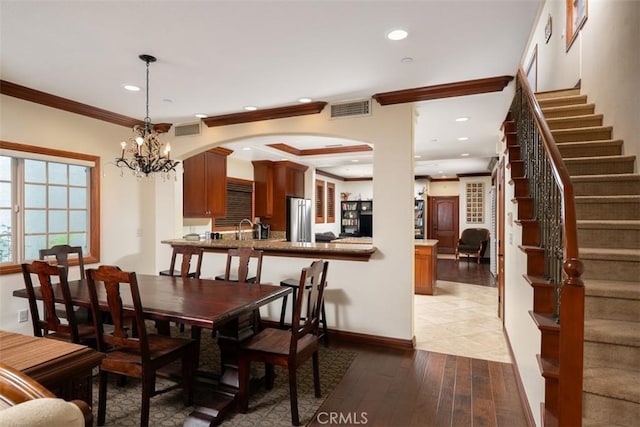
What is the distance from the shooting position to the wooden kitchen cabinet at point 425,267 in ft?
19.1

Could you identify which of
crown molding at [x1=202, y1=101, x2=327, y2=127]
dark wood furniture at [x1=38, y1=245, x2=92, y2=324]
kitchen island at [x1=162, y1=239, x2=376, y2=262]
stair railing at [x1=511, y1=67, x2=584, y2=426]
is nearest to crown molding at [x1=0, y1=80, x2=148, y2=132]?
crown molding at [x1=202, y1=101, x2=327, y2=127]

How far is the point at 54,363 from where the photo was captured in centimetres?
101

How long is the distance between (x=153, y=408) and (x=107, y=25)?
2.71m

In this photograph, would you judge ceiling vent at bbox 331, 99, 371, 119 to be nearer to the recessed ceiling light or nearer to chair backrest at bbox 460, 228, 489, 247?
the recessed ceiling light

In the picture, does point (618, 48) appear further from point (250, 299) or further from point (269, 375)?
point (269, 375)

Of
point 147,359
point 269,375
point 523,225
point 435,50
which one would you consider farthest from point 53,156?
point 523,225

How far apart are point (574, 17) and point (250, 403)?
15.7 ft

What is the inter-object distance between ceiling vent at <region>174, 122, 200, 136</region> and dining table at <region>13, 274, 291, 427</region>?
237 centimetres

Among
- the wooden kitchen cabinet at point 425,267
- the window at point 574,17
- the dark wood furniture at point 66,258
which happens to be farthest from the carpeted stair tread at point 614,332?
the wooden kitchen cabinet at point 425,267

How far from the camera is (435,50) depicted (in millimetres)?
2715

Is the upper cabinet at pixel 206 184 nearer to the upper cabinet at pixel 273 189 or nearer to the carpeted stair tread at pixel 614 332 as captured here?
the upper cabinet at pixel 273 189

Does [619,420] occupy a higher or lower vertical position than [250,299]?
lower

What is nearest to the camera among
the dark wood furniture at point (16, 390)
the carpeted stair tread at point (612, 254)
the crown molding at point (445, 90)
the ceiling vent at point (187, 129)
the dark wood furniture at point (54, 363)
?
the dark wood furniture at point (16, 390)

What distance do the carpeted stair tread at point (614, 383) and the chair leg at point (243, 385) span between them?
6.41 feet
